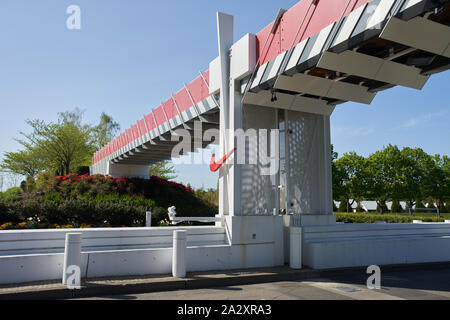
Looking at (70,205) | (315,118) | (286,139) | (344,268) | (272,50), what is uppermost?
(272,50)

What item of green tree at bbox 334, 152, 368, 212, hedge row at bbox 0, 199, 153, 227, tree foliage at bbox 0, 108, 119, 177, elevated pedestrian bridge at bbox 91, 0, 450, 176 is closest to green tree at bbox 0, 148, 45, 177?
tree foliage at bbox 0, 108, 119, 177

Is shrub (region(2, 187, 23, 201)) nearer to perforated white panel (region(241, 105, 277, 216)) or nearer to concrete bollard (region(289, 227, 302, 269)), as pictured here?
perforated white panel (region(241, 105, 277, 216))

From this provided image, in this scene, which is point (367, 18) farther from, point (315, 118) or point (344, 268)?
point (344, 268)

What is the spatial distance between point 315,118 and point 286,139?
1.22 meters

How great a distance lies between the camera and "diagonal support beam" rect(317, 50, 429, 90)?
21.9 feet

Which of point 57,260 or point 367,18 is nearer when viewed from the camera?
point 367,18

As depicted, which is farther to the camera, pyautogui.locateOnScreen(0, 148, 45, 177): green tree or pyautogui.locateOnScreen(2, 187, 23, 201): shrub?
pyautogui.locateOnScreen(0, 148, 45, 177): green tree

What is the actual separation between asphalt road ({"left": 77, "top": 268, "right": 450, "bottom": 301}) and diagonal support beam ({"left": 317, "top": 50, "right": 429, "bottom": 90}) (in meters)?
4.18

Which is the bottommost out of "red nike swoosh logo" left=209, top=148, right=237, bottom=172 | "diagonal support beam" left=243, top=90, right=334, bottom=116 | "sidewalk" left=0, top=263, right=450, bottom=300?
"sidewalk" left=0, top=263, right=450, bottom=300

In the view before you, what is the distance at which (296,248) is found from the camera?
8.32 m

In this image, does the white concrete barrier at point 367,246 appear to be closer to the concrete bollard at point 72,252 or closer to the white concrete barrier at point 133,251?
the white concrete barrier at point 133,251

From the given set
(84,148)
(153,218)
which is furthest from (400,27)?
(84,148)

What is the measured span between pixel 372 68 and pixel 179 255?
5.44 metres

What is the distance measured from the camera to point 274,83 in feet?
26.1
